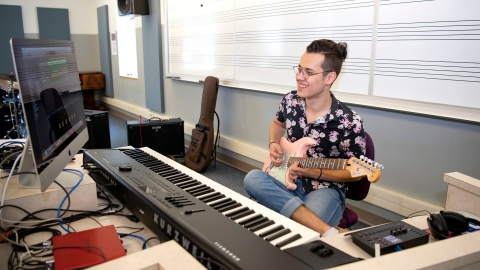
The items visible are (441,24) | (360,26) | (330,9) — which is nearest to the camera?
(441,24)

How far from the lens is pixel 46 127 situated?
98cm

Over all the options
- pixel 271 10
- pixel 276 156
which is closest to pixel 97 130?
pixel 271 10

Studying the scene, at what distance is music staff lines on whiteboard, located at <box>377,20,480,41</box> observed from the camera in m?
1.92

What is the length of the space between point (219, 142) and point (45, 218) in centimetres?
298

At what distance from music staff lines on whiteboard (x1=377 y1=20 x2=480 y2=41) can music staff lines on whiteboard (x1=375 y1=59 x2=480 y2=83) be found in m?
0.14

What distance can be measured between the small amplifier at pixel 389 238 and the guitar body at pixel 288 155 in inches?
31.7

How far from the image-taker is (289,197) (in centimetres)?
162

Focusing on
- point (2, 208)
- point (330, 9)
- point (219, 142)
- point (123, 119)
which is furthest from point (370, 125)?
point (123, 119)

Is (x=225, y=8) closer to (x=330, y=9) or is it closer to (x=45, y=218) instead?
(x=330, y=9)

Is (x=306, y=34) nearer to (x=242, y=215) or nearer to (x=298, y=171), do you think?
(x=298, y=171)

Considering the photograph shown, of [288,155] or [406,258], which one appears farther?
[288,155]

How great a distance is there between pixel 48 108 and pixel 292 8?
2316mm

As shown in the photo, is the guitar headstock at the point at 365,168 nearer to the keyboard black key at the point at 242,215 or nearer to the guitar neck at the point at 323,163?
the guitar neck at the point at 323,163

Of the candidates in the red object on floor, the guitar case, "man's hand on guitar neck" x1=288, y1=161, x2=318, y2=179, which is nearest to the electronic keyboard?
the red object on floor
